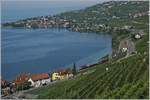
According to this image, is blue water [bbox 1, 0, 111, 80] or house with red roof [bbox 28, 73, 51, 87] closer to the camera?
house with red roof [bbox 28, 73, 51, 87]

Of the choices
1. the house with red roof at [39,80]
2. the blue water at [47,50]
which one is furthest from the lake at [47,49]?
the house with red roof at [39,80]

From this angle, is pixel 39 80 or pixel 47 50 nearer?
pixel 39 80

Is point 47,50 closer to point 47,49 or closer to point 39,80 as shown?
point 47,49

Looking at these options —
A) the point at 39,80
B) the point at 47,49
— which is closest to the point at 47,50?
the point at 47,49

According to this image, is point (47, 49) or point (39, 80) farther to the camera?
point (47, 49)

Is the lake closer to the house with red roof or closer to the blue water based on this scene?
the blue water

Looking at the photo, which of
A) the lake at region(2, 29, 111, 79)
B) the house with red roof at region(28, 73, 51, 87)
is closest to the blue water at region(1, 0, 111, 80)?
the lake at region(2, 29, 111, 79)

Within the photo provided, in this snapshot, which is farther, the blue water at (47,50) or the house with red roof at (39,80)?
the blue water at (47,50)

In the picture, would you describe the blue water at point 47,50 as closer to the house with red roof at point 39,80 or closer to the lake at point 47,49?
the lake at point 47,49

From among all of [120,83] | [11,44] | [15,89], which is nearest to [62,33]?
[11,44]
